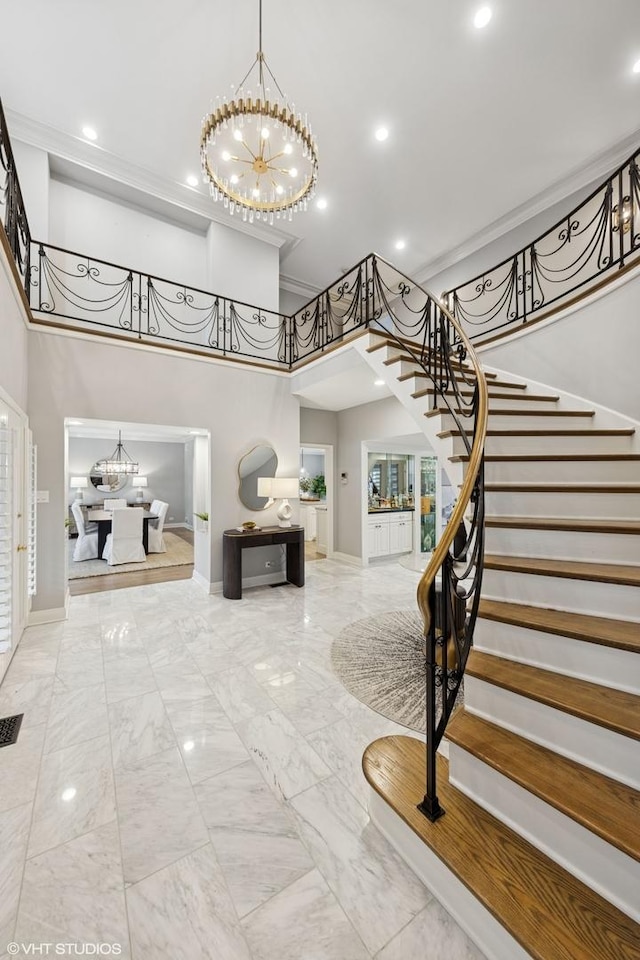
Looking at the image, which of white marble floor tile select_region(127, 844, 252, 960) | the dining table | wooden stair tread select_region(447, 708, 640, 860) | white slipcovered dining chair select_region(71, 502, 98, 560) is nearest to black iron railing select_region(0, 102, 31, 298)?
white marble floor tile select_region(127, 844, 252, 960)

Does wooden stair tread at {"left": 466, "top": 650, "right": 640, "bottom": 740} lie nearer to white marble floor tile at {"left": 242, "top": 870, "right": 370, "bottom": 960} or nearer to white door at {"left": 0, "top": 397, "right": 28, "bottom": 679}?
white marble floor tile at {"left": 242, "top": 870, "right": 370, "bottom": 960}

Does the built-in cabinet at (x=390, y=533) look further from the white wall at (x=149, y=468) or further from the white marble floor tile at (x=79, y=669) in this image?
the white wall at (x=149, y=468)

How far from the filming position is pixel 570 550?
6.92 ft

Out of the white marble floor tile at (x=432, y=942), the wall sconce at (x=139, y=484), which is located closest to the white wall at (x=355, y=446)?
the white marble floor tile at (x=432, y=942)

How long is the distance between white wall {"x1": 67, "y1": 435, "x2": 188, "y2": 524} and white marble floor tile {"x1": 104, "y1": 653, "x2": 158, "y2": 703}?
8.95 meters

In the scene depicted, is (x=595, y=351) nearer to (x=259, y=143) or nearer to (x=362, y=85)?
(x=362, y=85)

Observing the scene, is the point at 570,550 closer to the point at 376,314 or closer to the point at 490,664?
the point at 490,664

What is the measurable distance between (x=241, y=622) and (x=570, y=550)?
3.31m

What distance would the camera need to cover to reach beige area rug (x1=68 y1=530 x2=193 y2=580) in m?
6.27

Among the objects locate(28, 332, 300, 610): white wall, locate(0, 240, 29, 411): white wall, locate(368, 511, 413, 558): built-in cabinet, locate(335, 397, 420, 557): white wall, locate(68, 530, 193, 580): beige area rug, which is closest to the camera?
locate(0, 240, 29, 411): white wall

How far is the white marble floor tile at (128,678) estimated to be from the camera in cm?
278

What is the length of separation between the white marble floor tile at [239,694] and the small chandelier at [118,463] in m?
9.20

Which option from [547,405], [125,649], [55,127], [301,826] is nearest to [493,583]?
[301,826]

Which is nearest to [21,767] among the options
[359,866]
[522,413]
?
[359,866]
